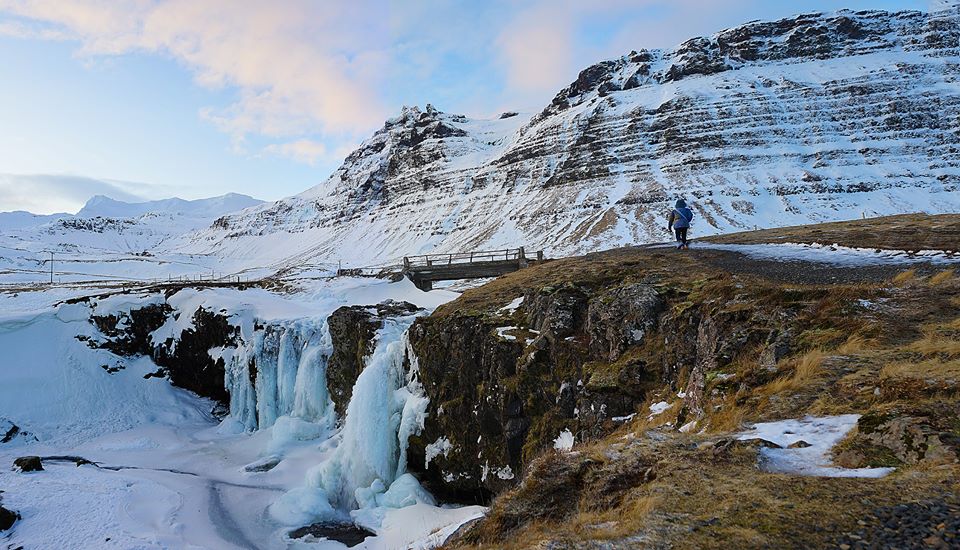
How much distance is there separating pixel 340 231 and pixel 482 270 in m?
110

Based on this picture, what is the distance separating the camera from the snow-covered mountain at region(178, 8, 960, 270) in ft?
250

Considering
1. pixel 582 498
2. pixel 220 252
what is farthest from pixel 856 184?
pixel 220 252

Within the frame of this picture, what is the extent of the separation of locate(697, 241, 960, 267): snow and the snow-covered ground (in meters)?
13.3

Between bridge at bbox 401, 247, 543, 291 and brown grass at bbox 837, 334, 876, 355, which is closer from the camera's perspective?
brown grass at bbox 837, 334, 876, 355

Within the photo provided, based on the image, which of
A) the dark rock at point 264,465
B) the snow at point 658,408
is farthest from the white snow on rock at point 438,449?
the dark rock at point 264,465

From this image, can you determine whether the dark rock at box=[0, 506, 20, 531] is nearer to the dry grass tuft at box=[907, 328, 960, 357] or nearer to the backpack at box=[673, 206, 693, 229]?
the dry grass tuft at box=[907, 328, 960, 357]

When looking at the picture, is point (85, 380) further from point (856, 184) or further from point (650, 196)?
point (856, 184)

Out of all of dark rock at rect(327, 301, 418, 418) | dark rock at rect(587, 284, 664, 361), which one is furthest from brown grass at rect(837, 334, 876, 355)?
dark rock at rect(327, 301, 418, 418)

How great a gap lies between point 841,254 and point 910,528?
600 inches

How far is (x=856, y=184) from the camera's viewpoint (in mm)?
75188

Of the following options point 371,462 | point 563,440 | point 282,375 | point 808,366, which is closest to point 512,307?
point 563,440

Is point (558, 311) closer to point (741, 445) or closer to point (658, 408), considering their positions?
point (658, 408)

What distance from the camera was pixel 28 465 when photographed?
2081cm

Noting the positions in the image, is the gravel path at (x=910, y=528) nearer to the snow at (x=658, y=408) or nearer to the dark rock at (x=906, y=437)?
the dark rock at (x=906, y=437)
